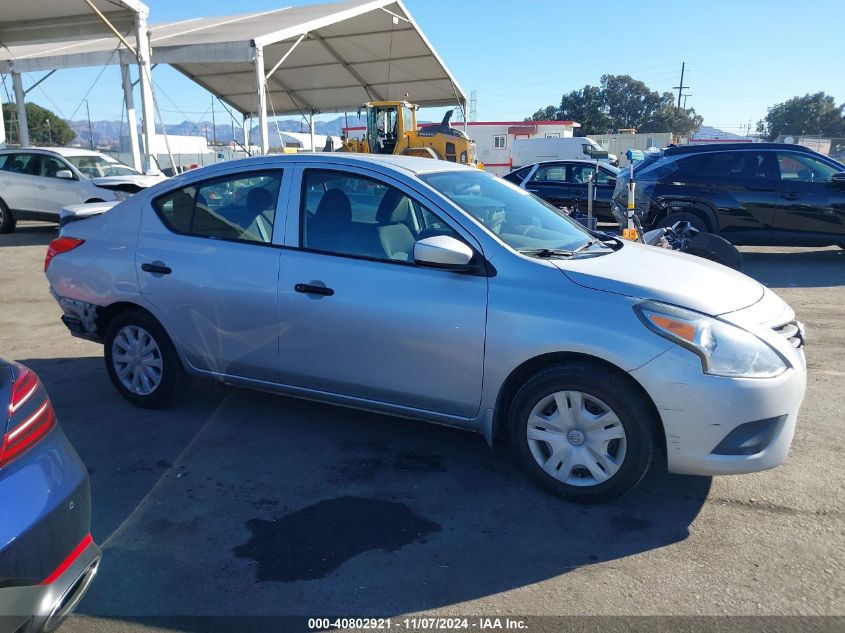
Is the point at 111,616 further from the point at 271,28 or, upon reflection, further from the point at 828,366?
the point at 271,28

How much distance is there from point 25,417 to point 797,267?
1102cm

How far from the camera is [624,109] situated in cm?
8325

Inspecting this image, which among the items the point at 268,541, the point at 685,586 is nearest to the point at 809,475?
the point at 685,586

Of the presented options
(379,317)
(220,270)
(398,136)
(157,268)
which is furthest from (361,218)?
(398,136)

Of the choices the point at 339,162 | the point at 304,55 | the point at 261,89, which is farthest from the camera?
the point at 304,55

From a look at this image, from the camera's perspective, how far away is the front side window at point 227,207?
4.27 metres

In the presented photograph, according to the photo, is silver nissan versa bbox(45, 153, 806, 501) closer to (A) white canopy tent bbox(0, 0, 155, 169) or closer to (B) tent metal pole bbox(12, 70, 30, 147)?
(A) white canopy tent bbox(0, 0, 155, 169)

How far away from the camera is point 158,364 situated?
4695 mm

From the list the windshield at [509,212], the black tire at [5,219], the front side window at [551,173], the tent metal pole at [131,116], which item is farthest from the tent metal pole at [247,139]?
the windshield at [509,212]

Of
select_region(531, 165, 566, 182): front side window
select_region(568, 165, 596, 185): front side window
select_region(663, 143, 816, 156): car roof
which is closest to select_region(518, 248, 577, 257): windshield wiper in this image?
select_region(663, 143, 816, 156): car roof

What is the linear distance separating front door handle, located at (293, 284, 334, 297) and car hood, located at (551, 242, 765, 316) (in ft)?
4.19

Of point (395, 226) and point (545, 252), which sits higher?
point (395, 226)

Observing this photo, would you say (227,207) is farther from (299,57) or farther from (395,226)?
→ (299,57)

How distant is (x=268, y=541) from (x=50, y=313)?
5.90m
